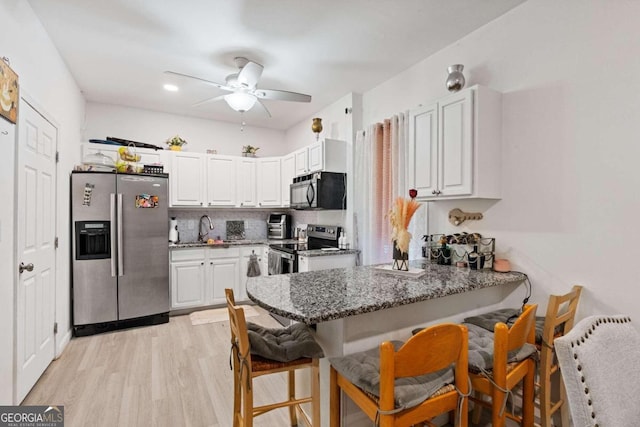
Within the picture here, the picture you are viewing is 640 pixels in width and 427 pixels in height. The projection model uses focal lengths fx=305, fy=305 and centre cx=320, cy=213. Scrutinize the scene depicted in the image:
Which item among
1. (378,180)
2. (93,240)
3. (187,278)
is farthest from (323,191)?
(93,240)

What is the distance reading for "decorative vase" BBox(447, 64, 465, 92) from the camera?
238cm

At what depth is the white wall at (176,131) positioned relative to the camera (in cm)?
415

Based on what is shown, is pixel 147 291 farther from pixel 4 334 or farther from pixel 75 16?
pixel 75 16

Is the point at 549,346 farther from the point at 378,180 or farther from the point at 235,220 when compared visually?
the point at 235,220

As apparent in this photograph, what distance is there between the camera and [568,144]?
193cm

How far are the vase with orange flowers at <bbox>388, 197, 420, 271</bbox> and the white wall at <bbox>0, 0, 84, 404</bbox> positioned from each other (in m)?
2.43

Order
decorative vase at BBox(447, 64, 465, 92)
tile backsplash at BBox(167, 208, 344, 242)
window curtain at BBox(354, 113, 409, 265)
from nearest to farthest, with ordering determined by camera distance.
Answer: decorative vase at BBox(447, 64, 465, 92) < window curtain at BBox(354, 113, 409, 265) < tile backsplash at BBox(167, 208, 344, 242)

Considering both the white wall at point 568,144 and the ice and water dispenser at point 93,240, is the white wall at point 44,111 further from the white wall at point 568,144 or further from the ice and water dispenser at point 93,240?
the white wall at point 568,144

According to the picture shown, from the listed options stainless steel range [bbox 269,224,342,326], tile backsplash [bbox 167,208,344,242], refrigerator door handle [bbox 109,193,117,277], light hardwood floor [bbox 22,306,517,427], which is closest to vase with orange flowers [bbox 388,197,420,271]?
light hardwood floor [bbox 22,306,517,427]

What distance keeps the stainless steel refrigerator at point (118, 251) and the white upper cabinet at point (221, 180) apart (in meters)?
0.83

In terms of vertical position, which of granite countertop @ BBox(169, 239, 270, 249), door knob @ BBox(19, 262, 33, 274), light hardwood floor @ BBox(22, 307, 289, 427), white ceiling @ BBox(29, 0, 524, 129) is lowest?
light hardwood floor @ BBox(22, 307, 289, 427)

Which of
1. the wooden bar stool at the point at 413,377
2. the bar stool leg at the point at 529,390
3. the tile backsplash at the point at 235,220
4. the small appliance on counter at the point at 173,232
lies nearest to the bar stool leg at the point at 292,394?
the wooden bar stool at the point at 413,377

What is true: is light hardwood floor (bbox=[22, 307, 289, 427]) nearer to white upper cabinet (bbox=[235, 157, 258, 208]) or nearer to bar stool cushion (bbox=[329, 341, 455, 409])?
bar stool cushion (bbox=[329, 341, 455, 409])

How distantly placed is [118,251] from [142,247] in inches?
9.6
